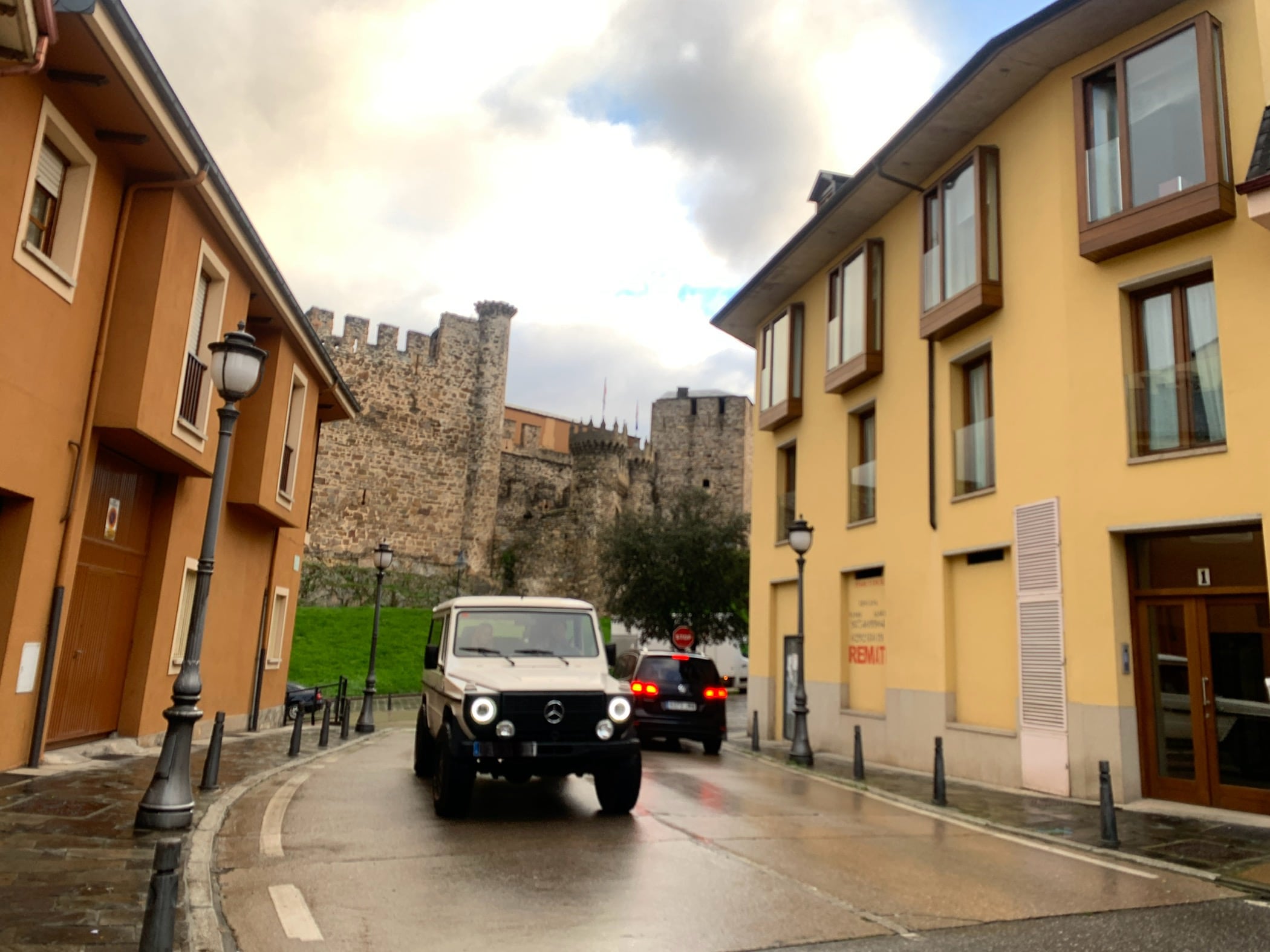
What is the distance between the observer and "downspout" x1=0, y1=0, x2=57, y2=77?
743 cm

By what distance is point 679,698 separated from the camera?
16.9 meters

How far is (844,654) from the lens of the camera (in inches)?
699

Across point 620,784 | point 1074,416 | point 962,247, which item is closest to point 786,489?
point 962,247

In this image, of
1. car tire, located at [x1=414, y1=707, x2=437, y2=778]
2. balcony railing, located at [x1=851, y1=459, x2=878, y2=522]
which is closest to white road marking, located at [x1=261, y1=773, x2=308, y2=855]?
car tire, located at [x1=414, y1=707, x2=437, y2=778]

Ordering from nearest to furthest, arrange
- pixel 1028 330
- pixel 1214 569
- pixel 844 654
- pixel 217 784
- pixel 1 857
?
1. pixel 1 857
2. pixel 217 784
3. pixel 1214 569
4. pixel 1028 330
5. pixel 844 654

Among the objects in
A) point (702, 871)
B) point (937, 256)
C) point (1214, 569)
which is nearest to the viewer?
point (702, 871)

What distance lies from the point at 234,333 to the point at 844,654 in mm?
12847

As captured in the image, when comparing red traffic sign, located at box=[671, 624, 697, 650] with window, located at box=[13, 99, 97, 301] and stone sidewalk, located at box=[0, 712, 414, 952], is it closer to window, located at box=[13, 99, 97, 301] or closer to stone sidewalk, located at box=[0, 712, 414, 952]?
stone sidewalk, located at box=[0, 712, 414, 952]

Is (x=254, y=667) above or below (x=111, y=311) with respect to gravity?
below

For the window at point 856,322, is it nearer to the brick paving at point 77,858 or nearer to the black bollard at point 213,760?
the black bollard at point 213,760

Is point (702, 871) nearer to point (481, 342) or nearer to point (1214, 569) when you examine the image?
point (1214, 569)

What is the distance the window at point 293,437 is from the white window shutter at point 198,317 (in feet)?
14.3

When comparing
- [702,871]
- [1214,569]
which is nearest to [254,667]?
[702,871]

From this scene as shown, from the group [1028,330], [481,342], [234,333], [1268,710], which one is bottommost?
[1268,710]
